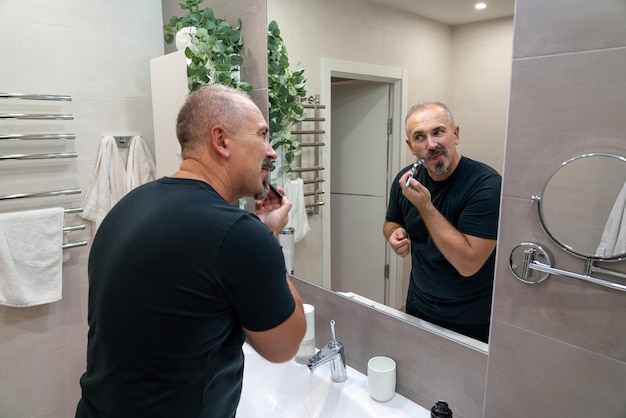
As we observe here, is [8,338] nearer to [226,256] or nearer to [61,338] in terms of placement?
[61,338]

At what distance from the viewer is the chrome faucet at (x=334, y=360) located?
1140 millimetres

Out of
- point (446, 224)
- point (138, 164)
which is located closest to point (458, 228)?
point (446, 224)

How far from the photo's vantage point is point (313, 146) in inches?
55.5

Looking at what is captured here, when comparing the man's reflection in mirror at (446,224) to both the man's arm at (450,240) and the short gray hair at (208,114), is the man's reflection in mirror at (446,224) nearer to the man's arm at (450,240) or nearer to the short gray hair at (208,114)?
the man's arm at (450,240)

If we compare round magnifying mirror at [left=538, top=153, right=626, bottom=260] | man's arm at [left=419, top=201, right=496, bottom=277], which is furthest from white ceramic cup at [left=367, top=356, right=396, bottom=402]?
round magnifying mirror at [left=538, top=153, right=626, bottom=260]

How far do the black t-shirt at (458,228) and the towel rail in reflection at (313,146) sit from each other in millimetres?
316

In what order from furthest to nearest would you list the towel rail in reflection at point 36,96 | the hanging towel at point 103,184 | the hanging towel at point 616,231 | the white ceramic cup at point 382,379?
the hanging towel at point 103,184 < the towel rail in reflection at point 36,96 < the white ceramic cup at point 382,379 < the hanging towel at point 616,231

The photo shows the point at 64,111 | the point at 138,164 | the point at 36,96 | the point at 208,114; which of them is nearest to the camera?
the point at 208,114

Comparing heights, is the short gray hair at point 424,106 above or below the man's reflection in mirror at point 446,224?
above

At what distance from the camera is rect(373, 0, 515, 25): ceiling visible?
0.85m

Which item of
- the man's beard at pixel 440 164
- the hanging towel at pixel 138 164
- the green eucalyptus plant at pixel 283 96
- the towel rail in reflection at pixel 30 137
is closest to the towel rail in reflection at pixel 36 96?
the towel rail in reflection at pixel 30 137

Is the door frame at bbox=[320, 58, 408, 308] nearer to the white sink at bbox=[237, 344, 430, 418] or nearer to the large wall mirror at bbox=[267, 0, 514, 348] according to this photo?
the large wall mirror at bbox=[267, 0, 514, 348]

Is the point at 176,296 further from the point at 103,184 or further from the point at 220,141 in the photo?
the point at 103,184

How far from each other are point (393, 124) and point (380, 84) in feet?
0.38
